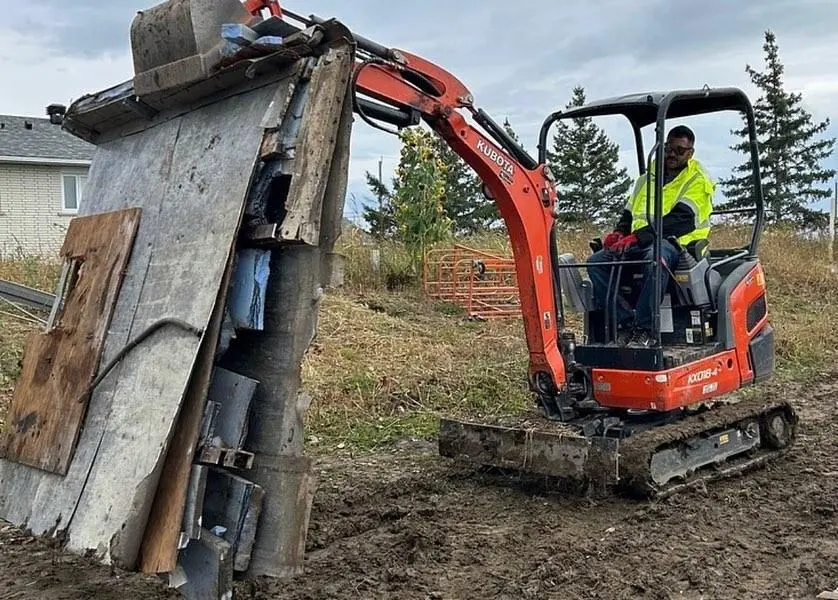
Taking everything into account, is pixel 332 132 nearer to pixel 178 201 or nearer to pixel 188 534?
pixel 178 201

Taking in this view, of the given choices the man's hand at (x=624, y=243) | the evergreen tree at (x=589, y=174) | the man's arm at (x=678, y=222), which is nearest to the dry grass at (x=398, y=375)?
the man's hand at (x=624, y=243)

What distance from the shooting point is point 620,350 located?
623 cm

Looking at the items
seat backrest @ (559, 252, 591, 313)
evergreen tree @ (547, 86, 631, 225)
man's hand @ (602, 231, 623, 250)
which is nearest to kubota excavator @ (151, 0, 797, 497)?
seat backrest @ (559, 252, 591, 313)

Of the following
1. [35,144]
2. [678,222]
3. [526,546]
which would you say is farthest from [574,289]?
[35,144]

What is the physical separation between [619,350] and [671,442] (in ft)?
2.25

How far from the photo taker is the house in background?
22.8 m

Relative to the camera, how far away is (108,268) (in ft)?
15.2

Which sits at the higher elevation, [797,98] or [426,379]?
[797,98]

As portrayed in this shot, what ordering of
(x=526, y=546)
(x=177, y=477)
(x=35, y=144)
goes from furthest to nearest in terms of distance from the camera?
1. (x=35, y=144)
2. (x=526, y=546)
3. (x=177, y=477)

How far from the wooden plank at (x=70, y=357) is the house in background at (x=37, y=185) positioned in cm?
1854

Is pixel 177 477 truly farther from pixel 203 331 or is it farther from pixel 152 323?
pixel 152 323

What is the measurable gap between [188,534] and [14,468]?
1.41 meters

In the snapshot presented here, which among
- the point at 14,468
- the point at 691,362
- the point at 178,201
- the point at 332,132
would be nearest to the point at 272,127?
the point at 332,132

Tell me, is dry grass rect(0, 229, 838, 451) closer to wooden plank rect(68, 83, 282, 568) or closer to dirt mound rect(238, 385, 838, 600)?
dirt mound rect(238, 385, 838, 600)
